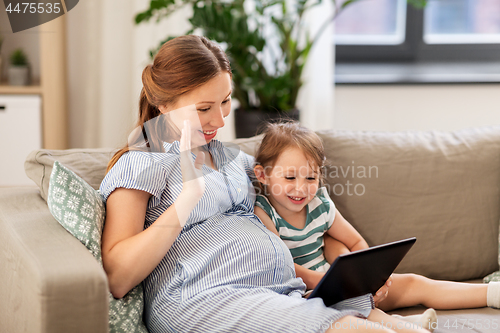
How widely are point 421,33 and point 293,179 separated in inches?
83.3

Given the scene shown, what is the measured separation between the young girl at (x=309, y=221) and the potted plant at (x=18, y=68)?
1700mm

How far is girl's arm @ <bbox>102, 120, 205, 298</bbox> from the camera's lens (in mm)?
960

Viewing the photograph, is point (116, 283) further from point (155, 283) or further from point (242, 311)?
point (242, 311)

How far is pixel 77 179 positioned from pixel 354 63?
2.35 metres

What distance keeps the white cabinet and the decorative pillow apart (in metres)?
1.56

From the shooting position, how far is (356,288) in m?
1.02

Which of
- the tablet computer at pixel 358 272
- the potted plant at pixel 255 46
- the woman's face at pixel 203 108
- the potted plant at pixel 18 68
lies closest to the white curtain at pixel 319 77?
the potted plant at pixel 255 46

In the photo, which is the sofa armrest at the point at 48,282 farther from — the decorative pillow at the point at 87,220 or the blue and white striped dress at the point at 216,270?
the blue and white striped dress at the point at 216,270

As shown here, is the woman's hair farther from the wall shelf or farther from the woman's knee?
the wall shelf

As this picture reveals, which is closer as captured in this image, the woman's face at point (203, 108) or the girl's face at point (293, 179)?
the woman's face at point (203, 108)

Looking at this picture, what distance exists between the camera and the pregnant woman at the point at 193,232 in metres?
0.95

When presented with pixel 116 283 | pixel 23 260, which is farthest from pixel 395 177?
pixel 23 260

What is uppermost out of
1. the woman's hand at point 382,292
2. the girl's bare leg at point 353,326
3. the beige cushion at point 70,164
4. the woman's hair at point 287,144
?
the woman's hair at point 287,144

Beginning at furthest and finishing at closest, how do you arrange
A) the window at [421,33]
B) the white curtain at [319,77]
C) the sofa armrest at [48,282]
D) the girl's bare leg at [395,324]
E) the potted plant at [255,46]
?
the window at [421,33], the white curtain at [319,77], the potted plant at [255,46], the girl's bare leg at [395,324], the sofa armrest at [48,282]
